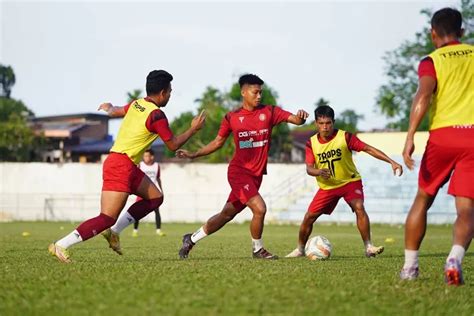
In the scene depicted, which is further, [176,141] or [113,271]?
[176,141]

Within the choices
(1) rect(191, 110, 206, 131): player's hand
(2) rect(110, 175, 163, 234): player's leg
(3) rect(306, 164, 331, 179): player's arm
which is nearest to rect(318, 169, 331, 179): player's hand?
(3) rect(306, 164, 331, 179): player's arm

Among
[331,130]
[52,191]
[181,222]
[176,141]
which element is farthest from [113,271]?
[52,191]

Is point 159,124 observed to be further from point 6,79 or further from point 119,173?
point 6,79

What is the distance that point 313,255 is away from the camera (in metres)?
11.4

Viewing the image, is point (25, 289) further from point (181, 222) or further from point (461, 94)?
point (181, 222)

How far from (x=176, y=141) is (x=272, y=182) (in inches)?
1249

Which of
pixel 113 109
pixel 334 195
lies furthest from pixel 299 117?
pixel 113 109

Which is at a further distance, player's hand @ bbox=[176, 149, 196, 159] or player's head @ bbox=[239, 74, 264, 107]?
player's head @ bbox=[239, 74, 264, 107]

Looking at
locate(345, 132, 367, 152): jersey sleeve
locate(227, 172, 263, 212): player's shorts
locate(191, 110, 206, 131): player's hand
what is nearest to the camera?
locate(191, 110, 206, 131): player's hand

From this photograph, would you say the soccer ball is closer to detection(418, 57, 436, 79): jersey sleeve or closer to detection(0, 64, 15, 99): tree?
detection(418, 57, 436, 79): jersey sleeve

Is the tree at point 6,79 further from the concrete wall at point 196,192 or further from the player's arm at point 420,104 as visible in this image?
the player's arm at point 420,104

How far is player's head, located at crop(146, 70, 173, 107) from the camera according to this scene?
10.2 metres

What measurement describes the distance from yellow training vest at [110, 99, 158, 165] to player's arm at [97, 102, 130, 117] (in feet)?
2.68

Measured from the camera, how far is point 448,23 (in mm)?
7359
